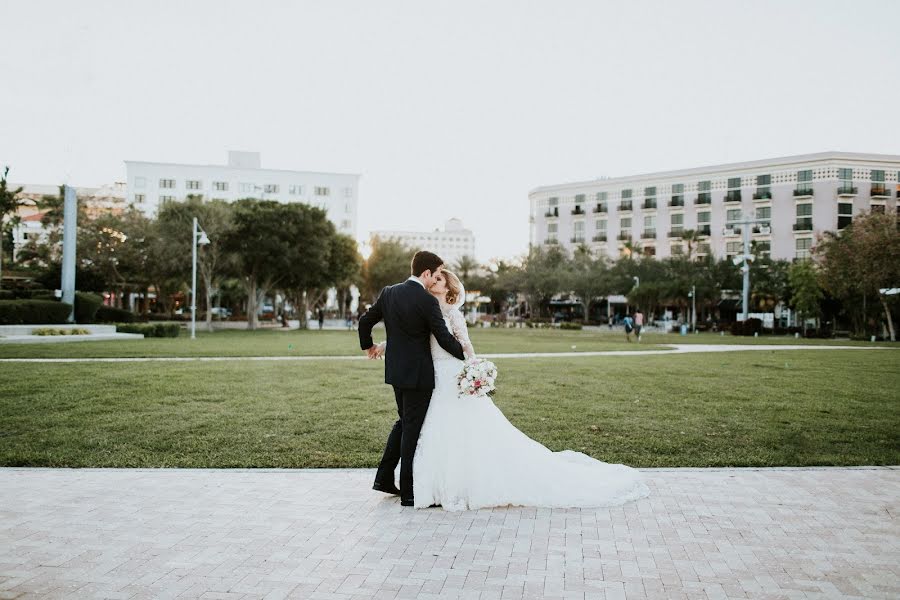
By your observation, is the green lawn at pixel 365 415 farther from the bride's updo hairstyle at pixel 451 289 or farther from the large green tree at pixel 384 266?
the large green tree at pixel 384 266

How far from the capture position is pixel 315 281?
49.0 meters

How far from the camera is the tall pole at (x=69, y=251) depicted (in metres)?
31.0

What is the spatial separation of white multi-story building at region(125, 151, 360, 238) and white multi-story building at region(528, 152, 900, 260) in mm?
30596

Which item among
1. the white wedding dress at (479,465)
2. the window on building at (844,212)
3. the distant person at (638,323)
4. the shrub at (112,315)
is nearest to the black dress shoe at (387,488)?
the white wedding dress at (479,465)

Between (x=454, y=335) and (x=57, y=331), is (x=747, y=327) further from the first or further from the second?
(x=454, y=335)

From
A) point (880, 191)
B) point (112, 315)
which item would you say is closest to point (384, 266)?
point (112, 315)

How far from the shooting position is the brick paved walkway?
4082 millimetres

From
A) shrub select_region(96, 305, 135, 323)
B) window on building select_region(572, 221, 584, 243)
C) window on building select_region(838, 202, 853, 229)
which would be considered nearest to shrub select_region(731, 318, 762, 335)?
window on building select_region(838, 202, 853, 229)

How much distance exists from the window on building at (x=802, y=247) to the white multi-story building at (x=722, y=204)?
0.10 m

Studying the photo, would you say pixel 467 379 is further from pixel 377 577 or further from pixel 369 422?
pixel 369 422

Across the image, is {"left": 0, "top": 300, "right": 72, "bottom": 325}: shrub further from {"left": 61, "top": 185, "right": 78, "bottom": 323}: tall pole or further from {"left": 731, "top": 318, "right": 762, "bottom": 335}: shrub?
{"left": 731, "top": 318, "right": 762, "bottom": 335}: shrub

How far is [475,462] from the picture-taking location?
5777 mm

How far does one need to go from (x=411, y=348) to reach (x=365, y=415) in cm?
472

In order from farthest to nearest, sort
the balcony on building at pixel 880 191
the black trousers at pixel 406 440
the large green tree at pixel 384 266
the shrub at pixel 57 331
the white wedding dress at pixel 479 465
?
the balcony on building at pixel 880 191 < the large green tree at pixel 384 266 < the shrub at pixel 57 331 < the black trousers at pixel 406 440 < the white wedding dress at pixel 479 465
